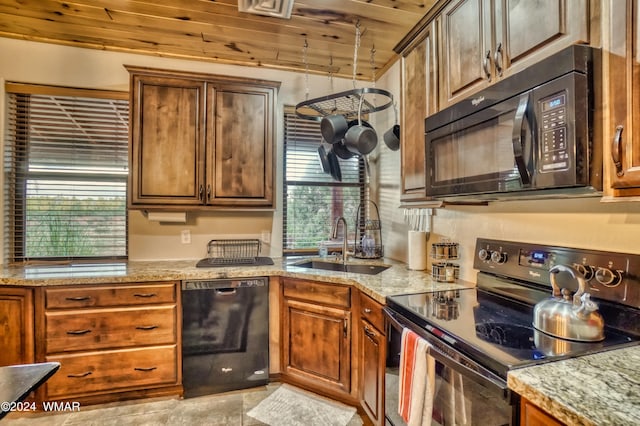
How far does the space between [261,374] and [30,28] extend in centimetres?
303

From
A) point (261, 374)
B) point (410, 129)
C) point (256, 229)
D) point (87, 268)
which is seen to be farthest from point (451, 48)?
point (87, 268)

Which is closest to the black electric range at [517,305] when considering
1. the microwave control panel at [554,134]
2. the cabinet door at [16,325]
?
the microwave control panel at [554,134]

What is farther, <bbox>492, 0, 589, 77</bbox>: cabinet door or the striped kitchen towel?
the striped kitchen towel

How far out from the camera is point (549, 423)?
0.74 metres

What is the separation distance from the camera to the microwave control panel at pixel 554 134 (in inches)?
38.6

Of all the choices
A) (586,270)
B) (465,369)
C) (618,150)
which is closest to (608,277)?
(586,270)

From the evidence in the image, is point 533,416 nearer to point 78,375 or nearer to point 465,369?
point 465,369

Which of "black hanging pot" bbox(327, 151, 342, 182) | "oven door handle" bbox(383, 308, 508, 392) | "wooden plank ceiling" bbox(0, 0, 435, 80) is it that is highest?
"wooden plank ceiling" bbox(0, 0, 435, 80)

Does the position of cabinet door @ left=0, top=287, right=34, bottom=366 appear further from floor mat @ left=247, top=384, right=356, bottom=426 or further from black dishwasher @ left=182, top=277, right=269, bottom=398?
floor mat @ left=247, top=384, right=356, bottom=426

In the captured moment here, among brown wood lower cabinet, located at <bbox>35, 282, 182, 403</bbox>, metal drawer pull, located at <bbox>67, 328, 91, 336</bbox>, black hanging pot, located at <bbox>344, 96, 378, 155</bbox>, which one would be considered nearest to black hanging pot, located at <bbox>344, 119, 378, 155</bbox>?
black hanging pot, located at <bbox>344, 96, 378, 155</bbox>

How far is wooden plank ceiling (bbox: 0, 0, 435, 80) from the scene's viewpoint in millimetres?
2064

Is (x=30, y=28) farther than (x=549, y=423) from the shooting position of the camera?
Yes

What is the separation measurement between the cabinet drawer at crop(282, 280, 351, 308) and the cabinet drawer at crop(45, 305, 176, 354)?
0.78 m

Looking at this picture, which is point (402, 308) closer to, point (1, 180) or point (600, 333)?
point (600, 333)
